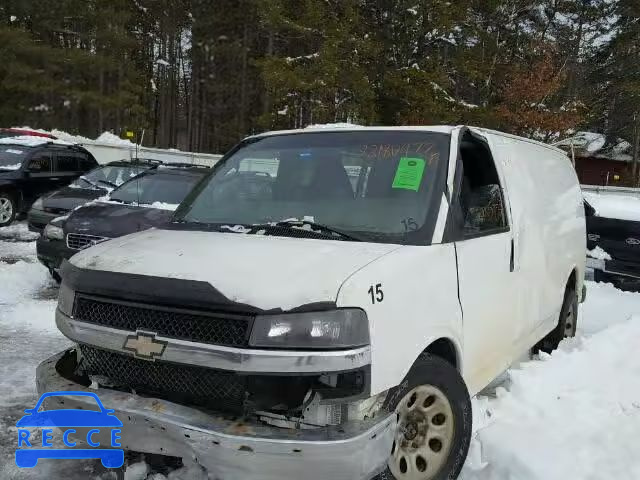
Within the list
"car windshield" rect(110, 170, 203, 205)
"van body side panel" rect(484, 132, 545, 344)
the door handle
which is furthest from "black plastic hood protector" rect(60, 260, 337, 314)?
"car windshield" rect(110, 170, 203, 205)

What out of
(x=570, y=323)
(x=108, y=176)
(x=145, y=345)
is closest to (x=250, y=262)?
(x=145, y=345)

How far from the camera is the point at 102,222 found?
7277 mm

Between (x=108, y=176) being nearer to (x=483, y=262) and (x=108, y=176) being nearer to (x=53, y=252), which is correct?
(x=53, y=252)

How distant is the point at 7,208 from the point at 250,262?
11530 mm

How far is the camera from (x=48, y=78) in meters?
26.4

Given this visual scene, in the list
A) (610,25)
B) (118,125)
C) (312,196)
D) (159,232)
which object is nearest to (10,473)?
(159,232)

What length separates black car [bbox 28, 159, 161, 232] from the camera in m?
9.65

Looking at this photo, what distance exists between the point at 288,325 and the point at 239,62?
2943 centimetres

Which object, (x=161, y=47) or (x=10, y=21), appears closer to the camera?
(x=10, y=21)

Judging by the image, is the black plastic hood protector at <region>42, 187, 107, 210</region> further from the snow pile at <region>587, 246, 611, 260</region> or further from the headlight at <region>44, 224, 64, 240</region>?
the snow pile at <region>587, 246, 611, 260</region>

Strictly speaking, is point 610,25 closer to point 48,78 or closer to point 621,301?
point 48,78

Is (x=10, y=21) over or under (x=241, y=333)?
over

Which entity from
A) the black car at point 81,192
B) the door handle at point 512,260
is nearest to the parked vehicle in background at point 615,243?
the door handle at point 512,260

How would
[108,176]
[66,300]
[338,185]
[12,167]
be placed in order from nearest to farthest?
[66,300], [338,185], [108,176], [12,167]
